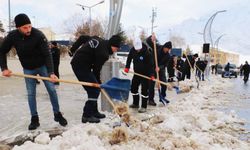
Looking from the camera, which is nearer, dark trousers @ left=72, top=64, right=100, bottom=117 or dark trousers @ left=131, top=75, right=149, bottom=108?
dark trousers @ left=72, top=64, right=100, bottom=117

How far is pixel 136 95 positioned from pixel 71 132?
3.29 m

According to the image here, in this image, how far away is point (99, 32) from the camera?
5669 cm

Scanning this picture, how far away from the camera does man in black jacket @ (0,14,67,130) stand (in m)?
5.46

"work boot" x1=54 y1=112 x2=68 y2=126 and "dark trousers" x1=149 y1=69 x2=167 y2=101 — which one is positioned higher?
"dark trousers" x1=149 y1=69 x2=167 y2=101

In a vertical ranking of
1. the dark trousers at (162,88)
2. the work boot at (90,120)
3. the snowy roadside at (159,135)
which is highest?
the dark trousers at (162,88)

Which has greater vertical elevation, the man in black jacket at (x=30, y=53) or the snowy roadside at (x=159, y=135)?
the man in black jacket at (x=30, y=53)

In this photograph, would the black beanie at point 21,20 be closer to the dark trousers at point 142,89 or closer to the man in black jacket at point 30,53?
the man in black jacket at point 30,53

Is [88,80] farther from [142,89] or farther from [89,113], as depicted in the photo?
[142,89]

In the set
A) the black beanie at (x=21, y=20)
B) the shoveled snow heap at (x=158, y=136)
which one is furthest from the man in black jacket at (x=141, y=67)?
the black beanie at (x=21, y=20)

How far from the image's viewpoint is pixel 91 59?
6305 millimetres

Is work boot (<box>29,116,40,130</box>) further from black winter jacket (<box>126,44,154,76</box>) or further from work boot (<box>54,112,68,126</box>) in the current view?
black winter jacket (<box>126,44,154,76</box>)

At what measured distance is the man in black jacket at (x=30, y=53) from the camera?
215 inches

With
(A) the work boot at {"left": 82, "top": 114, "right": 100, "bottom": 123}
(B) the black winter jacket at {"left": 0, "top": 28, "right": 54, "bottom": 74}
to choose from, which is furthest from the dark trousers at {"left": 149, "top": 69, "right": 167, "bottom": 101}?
(B) the black winter jacket at {"left": 0, "top": 28, "right": 54, "bottom": 74}

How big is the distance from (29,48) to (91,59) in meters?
1.16
